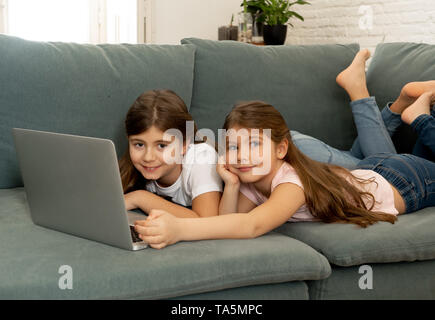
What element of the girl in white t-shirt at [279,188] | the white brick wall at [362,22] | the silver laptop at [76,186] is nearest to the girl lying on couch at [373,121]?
the girl in white t-shirt at [279,188]

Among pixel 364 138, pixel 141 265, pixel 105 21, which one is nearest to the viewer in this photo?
pixel 141 265

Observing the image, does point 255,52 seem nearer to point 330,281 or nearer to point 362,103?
point 362,103

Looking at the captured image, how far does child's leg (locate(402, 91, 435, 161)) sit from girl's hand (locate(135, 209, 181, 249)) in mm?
997

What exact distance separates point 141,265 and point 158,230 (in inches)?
3.8

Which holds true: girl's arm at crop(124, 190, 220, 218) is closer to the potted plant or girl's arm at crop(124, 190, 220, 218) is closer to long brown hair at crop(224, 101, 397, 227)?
long brown hair at crop(224, 101, 397, 227)

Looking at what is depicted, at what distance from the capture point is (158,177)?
1492mm

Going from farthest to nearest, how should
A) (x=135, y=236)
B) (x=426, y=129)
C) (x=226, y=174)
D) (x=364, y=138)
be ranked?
(x=364, y=138)
(x=426, y=129)
(x=226, y=174)
(x=135, y=236)

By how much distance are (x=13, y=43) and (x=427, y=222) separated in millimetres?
1321

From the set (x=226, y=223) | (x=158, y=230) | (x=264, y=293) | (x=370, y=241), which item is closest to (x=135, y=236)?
(x=158, y=230)

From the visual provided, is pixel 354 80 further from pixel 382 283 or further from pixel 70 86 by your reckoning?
pixel 70 86

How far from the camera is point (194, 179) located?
151 cm

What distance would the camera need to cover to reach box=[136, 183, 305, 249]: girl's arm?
114cm

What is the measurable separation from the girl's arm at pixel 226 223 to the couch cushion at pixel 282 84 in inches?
25.2
